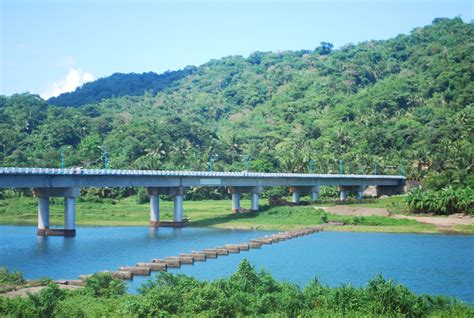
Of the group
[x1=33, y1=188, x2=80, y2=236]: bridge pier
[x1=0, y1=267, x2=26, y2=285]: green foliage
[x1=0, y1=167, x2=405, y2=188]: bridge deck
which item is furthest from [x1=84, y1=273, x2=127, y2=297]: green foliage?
[x1=33, y1=188, x2=80, y2=236]: bridge pier

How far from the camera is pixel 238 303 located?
1427 inches

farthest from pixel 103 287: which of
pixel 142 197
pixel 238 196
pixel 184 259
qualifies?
pixel 142 197

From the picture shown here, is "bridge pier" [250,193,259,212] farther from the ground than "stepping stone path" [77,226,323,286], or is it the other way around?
"bridge pier" [250,193,259,212]

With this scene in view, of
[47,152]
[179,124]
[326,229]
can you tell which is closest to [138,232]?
[326,229]

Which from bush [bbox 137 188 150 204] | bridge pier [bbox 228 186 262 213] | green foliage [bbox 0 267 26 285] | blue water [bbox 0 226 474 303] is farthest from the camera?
bush [bbox 137 188 150 204]

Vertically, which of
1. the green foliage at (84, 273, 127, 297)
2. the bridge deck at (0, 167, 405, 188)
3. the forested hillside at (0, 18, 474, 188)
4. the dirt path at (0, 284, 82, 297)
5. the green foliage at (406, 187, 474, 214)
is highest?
the forested hillside at (0, 18, 474, 188)

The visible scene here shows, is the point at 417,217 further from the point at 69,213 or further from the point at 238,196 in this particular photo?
the point at 69,213

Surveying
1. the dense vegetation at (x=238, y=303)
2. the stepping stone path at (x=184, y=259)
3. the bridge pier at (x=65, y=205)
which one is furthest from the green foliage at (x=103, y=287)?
the bridge pier at (x=65, y=205)

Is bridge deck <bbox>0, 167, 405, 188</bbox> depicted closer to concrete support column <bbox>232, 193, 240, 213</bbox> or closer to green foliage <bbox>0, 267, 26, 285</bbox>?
concrete support column <bbox>232, 193, 240, 213</bbox>

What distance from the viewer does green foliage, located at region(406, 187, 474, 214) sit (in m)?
93.0

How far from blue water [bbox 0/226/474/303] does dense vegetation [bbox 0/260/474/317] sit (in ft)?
28.0

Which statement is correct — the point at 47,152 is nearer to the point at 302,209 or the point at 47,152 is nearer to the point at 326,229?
the point at 302,209

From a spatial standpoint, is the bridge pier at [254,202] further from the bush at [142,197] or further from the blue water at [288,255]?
the bush at [142,197]

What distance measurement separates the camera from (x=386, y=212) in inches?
3903
